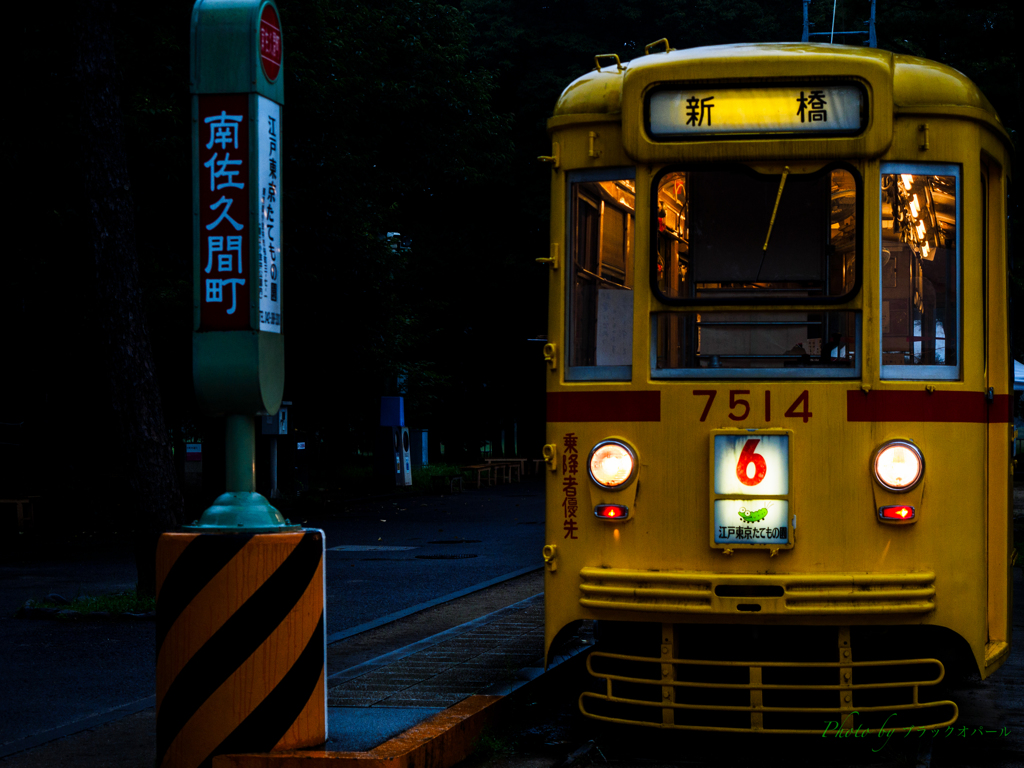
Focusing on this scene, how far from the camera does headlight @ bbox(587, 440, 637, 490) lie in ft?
20.5

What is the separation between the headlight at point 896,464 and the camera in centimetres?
602

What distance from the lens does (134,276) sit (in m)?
11.8

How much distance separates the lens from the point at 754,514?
19.9ft

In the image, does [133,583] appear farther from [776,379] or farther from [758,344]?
[776,379]

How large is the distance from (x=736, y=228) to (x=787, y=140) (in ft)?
1.71

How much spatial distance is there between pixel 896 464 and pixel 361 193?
18675 millimetres

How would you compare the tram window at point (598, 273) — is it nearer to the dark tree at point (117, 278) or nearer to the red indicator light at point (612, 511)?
the red indicator light at point (612, 511)

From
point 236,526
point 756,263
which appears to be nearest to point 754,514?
point 756,263

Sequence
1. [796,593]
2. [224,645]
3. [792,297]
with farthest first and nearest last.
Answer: [792,297]
[796,593]
[224,645]

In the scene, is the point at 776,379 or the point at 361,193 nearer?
→ the point at 776,379

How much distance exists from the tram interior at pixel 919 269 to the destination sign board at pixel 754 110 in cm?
38

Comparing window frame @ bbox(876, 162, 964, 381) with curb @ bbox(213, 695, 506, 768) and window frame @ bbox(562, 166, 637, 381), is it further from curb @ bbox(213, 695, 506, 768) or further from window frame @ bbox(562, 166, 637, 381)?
curb @ bbox(213, 695, 506, 768)

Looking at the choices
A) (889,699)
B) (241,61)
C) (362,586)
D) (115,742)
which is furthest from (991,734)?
(362,586)

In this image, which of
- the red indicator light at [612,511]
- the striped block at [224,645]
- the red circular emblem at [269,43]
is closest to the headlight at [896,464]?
the red indicator light at [612,511]
